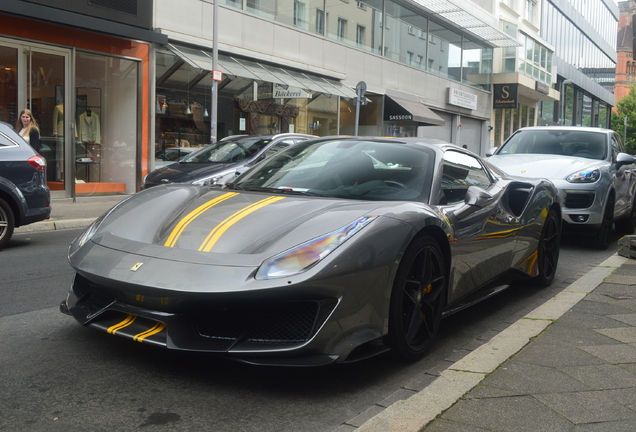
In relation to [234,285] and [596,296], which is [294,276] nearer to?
[234,285]

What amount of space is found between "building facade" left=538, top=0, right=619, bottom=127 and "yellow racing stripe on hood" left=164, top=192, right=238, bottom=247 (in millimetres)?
45883

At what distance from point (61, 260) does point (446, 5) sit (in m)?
26.2

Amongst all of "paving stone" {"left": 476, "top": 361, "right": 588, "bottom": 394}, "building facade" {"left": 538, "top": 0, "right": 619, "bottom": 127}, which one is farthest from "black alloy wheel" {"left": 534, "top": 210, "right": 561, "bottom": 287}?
"building facade" {"left": 538, "top": 0, "right": 619, "bottom": 127}

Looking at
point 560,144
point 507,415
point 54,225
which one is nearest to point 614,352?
point 507,415

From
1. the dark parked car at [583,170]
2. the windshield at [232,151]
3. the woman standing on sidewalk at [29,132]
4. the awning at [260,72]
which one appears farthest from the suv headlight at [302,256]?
the awning at [260,72]

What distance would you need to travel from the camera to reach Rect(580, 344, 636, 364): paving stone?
3.57 m

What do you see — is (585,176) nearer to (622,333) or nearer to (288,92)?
(622,333)

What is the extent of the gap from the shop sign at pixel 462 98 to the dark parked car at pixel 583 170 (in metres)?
22.9

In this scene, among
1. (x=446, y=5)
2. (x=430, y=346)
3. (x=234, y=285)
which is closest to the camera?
(x=234, y=285)

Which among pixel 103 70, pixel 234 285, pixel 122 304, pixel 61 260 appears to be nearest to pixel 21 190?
pixel 61 260

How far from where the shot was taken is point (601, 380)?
321 cm

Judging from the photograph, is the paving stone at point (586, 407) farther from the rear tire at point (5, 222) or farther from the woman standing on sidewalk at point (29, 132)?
the woman standing on sidewalk at point (29, 132)

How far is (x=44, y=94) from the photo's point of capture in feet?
45.9

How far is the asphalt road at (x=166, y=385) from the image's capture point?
268 cm
